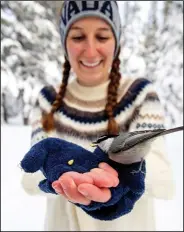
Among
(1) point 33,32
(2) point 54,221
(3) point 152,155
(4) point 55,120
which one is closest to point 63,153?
(3) point 152,155

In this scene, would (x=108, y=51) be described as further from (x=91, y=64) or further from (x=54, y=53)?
(x=54, y=53)

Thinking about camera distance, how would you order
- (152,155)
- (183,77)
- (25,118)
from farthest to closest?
(25,118), (183,77), (152,155)

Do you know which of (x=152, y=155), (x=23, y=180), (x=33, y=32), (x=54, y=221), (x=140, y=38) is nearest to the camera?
(x=152, y=155)

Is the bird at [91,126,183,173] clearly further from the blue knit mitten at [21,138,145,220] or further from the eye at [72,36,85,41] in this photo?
the eye at [72,36,85,41]

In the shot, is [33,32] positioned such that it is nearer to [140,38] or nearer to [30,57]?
[30,57]

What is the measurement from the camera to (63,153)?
1.71 ft

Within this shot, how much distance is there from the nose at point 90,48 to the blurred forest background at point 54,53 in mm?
4292

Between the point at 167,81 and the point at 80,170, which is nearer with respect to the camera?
the point at 80,170

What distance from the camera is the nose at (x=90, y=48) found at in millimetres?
841

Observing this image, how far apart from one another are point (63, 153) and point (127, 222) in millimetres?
462

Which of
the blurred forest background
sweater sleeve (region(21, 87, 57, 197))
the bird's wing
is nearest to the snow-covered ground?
sweater sleeve (region(21, 87, 57, 197))

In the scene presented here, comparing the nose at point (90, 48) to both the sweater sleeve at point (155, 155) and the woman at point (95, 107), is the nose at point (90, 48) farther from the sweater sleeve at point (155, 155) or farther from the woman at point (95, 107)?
the sweater sleeve at point (155, 155)

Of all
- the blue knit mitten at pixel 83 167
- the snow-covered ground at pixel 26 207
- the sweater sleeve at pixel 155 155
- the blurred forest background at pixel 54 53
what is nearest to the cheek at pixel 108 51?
the sweater sleeve at pixel 155 155

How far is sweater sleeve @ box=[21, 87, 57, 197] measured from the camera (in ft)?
2.76
